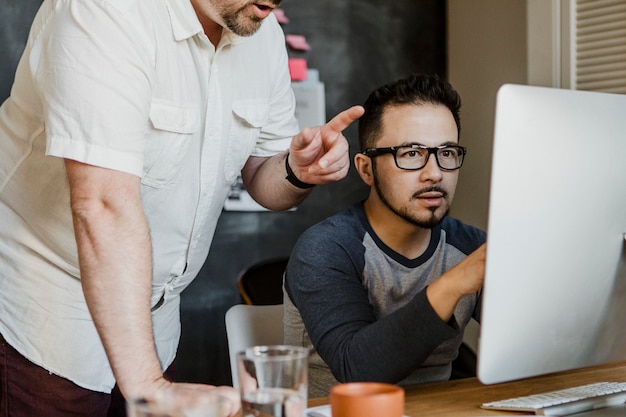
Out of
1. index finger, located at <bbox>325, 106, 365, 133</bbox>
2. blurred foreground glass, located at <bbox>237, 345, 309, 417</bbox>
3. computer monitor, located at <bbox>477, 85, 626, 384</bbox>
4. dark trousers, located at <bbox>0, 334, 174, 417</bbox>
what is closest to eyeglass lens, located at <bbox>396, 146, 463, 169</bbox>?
index finger, located at <bbox>325, 106, 365, 133</bbox>

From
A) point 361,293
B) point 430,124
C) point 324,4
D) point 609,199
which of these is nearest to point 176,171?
point 361,293

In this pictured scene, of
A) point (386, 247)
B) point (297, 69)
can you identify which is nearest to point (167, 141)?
point (386, 247)

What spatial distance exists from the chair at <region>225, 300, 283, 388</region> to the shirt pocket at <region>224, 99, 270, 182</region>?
0.94 feet

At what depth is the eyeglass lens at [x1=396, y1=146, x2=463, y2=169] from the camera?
1.82 metres

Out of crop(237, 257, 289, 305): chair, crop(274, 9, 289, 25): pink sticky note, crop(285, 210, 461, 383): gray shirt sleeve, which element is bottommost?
crop(237, 257, 289, 305): chair

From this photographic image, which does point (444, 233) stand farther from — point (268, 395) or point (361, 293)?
point (268, 395)

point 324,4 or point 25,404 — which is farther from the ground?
point 324,4

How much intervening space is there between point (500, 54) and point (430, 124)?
1.93m

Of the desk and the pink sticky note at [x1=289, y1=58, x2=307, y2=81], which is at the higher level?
the pink sticky note at [x1=289, y1=58, x2=307, y2=81]

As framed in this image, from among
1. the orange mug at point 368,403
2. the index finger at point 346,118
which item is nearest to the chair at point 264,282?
the index finger at point 346,118

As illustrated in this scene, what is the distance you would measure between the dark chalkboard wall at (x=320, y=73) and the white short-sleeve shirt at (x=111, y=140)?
1391 mm

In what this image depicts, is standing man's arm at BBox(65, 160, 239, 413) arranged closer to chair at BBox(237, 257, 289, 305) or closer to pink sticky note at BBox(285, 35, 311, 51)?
chair at BBox(237, 257, 289, 305)

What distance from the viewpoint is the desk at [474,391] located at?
52.4 inches

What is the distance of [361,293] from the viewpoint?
167 cm
